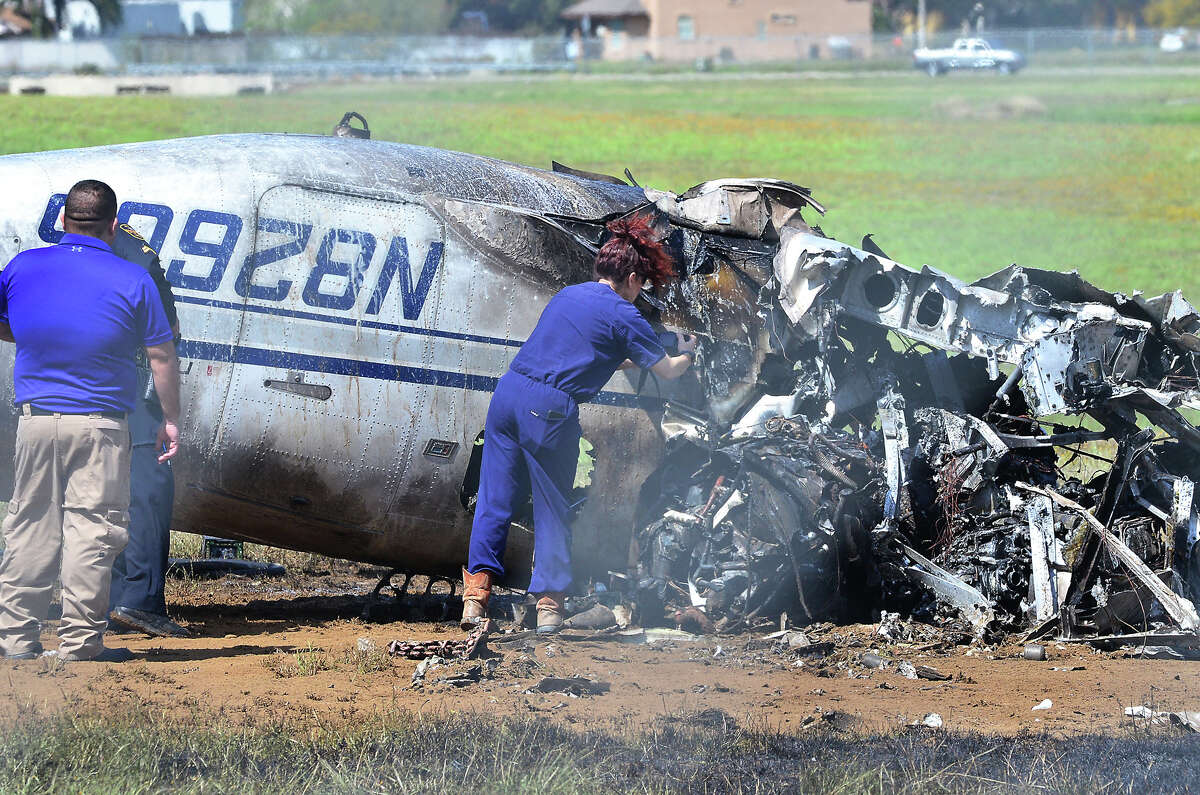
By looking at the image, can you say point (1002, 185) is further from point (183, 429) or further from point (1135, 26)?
point (1135, 26)

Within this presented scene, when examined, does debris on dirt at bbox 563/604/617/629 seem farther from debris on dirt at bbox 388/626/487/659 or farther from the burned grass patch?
the burned grass patch

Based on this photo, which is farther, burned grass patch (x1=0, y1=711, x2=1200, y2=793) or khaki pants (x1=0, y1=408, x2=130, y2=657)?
khaki pants (x1=0, y1=408, x2=130, y2=657)

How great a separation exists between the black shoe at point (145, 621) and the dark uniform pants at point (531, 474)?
1543 millimetres

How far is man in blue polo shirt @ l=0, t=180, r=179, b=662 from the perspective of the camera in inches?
258

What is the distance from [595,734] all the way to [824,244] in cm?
322

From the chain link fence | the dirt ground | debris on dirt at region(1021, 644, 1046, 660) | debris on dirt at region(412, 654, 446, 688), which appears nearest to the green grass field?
the chain link fence

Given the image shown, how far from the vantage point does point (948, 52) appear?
63.1 m

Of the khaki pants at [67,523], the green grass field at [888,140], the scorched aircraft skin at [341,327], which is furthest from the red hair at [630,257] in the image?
the green grass field at [888,140]

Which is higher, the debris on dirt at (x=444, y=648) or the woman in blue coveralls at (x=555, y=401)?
the woman in blue coveralls at (x=555, y=401)

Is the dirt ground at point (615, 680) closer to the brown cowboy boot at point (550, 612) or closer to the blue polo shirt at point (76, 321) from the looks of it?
the brown cowboy boot at point (550, 612)

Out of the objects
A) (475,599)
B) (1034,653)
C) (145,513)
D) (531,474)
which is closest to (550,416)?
(531,474)

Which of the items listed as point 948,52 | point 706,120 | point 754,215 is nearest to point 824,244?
point 754,215

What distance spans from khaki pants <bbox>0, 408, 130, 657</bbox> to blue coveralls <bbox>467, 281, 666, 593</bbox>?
5.60 ft

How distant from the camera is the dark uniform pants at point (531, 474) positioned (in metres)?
7.23
